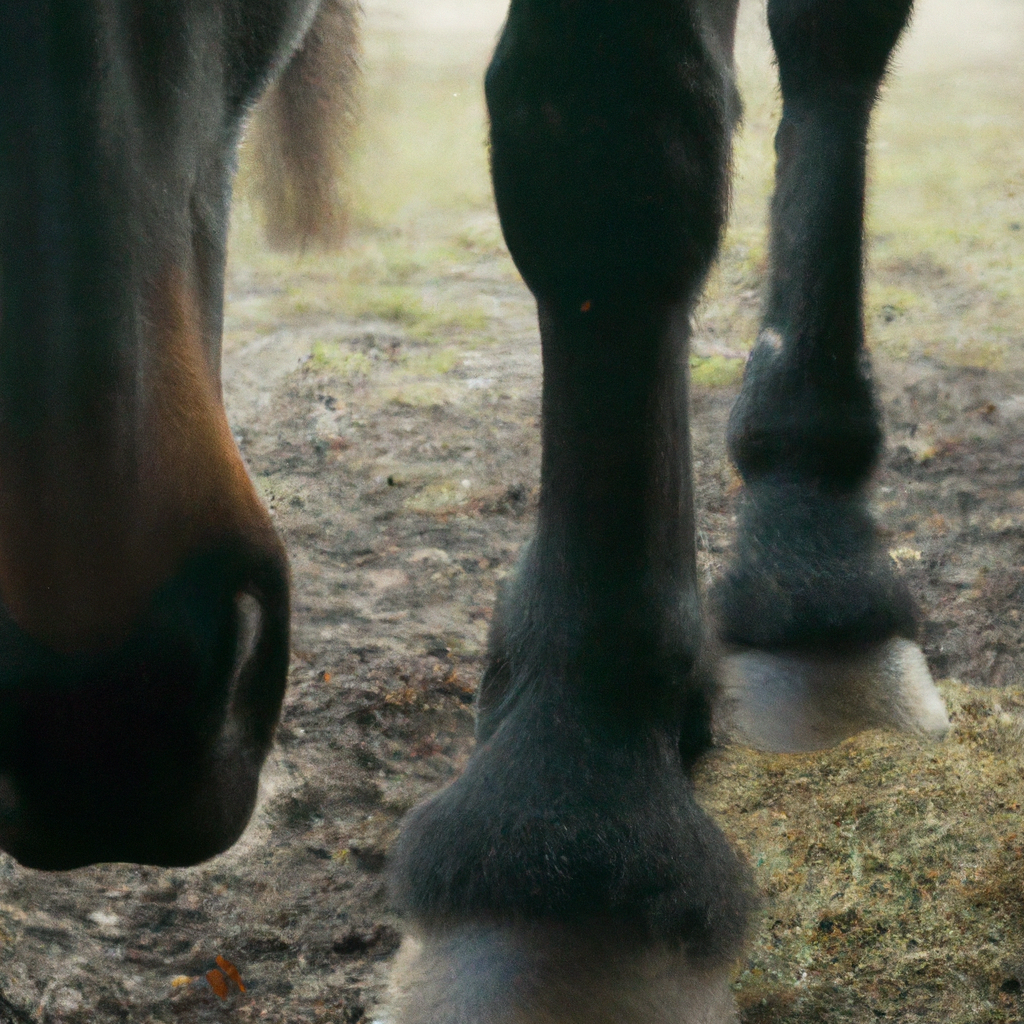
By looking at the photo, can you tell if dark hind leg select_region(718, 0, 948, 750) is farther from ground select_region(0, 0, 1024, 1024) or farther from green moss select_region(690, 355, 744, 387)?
green moss select_region(690, 355, 744, 387)

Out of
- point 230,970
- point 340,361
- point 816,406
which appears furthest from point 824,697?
point 340,361

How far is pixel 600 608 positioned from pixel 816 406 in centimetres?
89

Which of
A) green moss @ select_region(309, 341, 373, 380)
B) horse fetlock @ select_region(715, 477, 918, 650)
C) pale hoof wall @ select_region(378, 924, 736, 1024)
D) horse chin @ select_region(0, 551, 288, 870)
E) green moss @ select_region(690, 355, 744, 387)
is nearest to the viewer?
horse chin @ select_region(0, 551, 288, 870)

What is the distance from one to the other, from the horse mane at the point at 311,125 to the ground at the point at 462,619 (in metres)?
0.14

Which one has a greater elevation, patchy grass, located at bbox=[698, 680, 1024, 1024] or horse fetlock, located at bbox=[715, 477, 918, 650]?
horse fetlock, located at bbox=[715, 477, 918, 650]

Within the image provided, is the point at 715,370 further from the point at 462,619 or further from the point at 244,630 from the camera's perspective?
the point at 244,630

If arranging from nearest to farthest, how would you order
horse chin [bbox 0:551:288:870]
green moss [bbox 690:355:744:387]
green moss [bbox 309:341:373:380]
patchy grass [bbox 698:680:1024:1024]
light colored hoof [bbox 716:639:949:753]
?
horse chin [bbox 0:551:288:870] < patchy grass [bbox 698:680:1024:1024] < light colored hoof [bbox 716:639:949:753] < green moss [bbox 690:355:744:387] < green moss [bbox 309:341:373:380]

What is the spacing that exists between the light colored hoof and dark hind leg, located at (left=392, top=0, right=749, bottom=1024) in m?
0.45

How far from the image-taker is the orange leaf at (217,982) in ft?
4.45

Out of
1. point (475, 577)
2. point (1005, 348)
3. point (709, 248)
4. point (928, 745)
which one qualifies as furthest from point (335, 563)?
point (1005, 348)

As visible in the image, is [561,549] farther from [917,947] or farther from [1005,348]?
[1005,348]

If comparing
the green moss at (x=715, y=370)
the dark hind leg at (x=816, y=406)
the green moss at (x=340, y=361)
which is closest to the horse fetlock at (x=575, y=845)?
the dark hind leg at (x=816, y=406)

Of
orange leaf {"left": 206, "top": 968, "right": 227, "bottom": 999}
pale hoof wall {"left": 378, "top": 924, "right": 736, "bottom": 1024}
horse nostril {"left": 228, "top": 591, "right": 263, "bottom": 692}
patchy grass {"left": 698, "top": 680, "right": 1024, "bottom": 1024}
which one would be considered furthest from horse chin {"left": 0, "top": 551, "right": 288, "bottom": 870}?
patchy grass {"left": 698, "top": 680, "right": 1024, "bottom": 1024}

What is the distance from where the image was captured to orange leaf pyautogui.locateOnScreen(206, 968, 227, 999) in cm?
136
